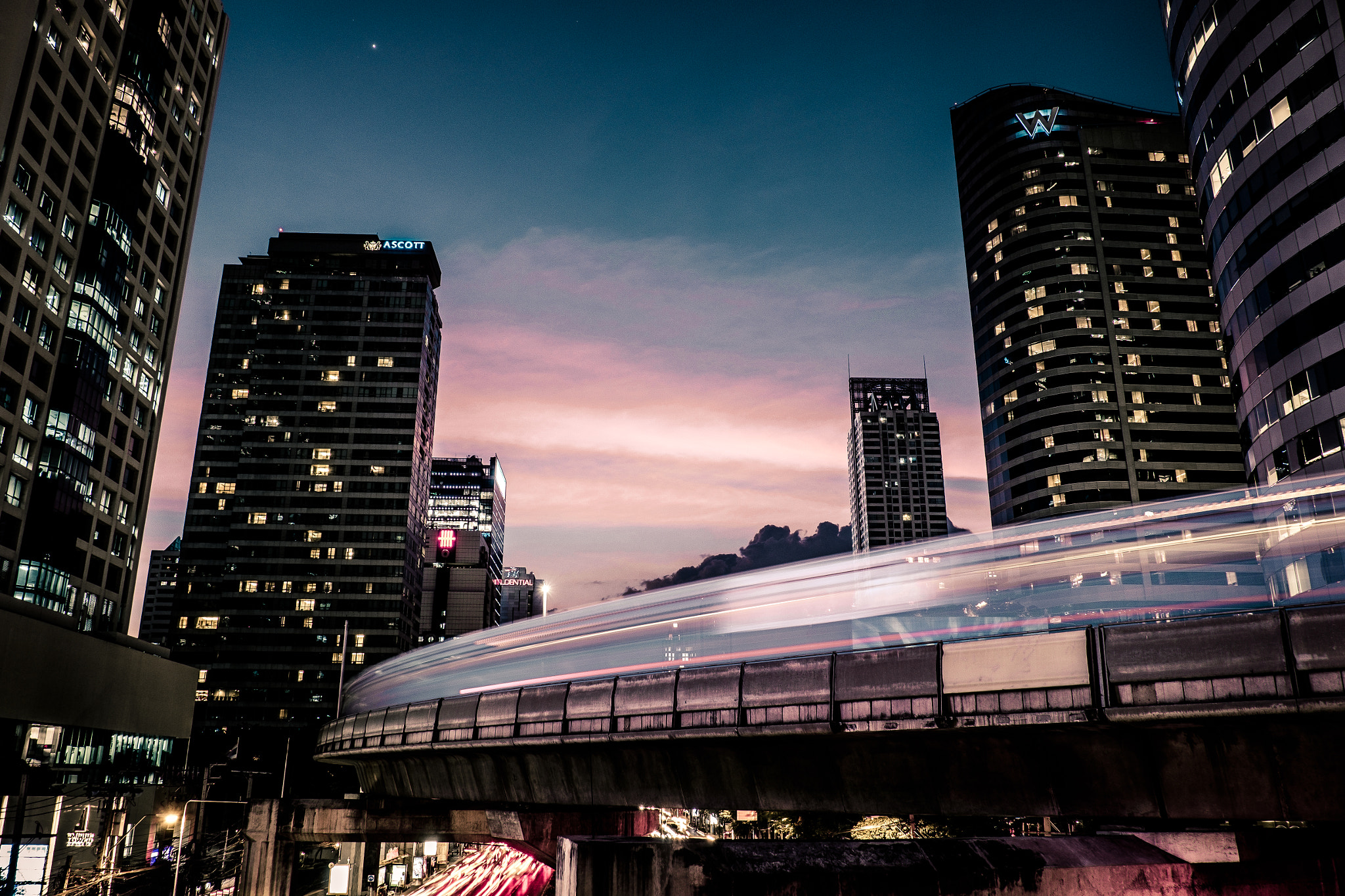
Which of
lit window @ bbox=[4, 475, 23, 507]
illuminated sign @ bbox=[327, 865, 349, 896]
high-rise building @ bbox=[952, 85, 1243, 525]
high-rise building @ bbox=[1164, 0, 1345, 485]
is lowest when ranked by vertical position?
illuminated sign @ bbox=[327, 865, 349, 896]

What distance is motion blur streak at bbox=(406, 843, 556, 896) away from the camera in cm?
3997

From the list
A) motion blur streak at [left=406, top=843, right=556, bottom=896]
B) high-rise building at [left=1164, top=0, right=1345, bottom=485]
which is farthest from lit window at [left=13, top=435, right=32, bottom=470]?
high-rise building at [left=1164, top=0, right=1345, bottom=485]

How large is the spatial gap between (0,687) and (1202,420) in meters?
132

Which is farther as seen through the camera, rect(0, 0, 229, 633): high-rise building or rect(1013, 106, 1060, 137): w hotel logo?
rect(1013, 106, 1060, 137): w hotel logo

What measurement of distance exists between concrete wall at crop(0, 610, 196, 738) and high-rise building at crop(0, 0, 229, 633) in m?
5.35

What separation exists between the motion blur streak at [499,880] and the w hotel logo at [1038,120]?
136410mm

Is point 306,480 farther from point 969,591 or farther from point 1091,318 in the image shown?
point 969,591

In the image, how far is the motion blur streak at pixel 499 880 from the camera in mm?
39969

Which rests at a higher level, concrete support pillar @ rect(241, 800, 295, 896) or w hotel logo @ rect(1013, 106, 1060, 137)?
w hotel logo @ rect(1013, 106, 1060, 137)

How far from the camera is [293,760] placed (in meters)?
134

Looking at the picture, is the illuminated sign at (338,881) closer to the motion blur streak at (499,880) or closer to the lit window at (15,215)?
the motion blur streak at (499,880)

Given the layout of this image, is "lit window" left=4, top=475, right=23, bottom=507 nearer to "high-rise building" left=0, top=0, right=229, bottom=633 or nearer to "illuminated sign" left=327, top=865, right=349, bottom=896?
"high-rise building" left=0, top=0, right=229, bottom=633

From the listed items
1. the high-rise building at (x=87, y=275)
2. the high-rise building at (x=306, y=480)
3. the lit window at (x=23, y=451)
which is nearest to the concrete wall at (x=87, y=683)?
the high-rise building at (x=87, y=275)

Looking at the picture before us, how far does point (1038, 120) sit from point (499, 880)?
462 ft
